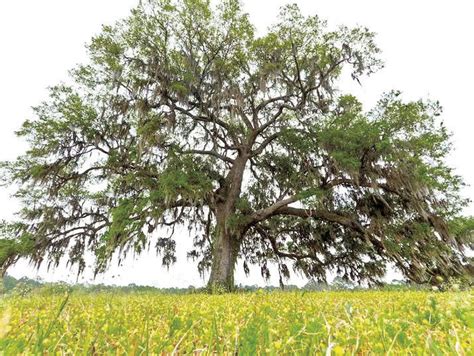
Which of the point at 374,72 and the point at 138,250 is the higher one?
the point at 374,72

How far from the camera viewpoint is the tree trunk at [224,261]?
1164 centimetres

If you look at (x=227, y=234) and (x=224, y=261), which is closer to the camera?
(x=224, y=261)

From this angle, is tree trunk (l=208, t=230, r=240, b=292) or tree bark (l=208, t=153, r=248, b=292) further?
tree bark (l=208, t=153, r=248, b=292)

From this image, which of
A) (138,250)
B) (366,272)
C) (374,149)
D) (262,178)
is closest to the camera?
(374,149)

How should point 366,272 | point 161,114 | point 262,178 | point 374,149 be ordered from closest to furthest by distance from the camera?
point 374,149 < point 161,114 < point 366,272 < point 262,178

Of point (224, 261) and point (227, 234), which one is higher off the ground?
point (227, 234)

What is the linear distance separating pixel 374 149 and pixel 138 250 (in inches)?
374

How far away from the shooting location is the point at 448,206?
Result: 36.9 feet

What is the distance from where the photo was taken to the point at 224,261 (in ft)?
40.1

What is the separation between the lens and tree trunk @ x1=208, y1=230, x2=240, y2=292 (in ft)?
38.2

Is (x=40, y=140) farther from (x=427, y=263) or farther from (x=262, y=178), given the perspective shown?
(x=427, y=263)

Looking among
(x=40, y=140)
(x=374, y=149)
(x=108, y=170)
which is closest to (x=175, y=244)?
(x=108, y=170)

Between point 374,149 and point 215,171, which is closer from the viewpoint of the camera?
point 374,149

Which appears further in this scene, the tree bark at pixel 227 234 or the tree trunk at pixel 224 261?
the tree bark at pixel 227 234
